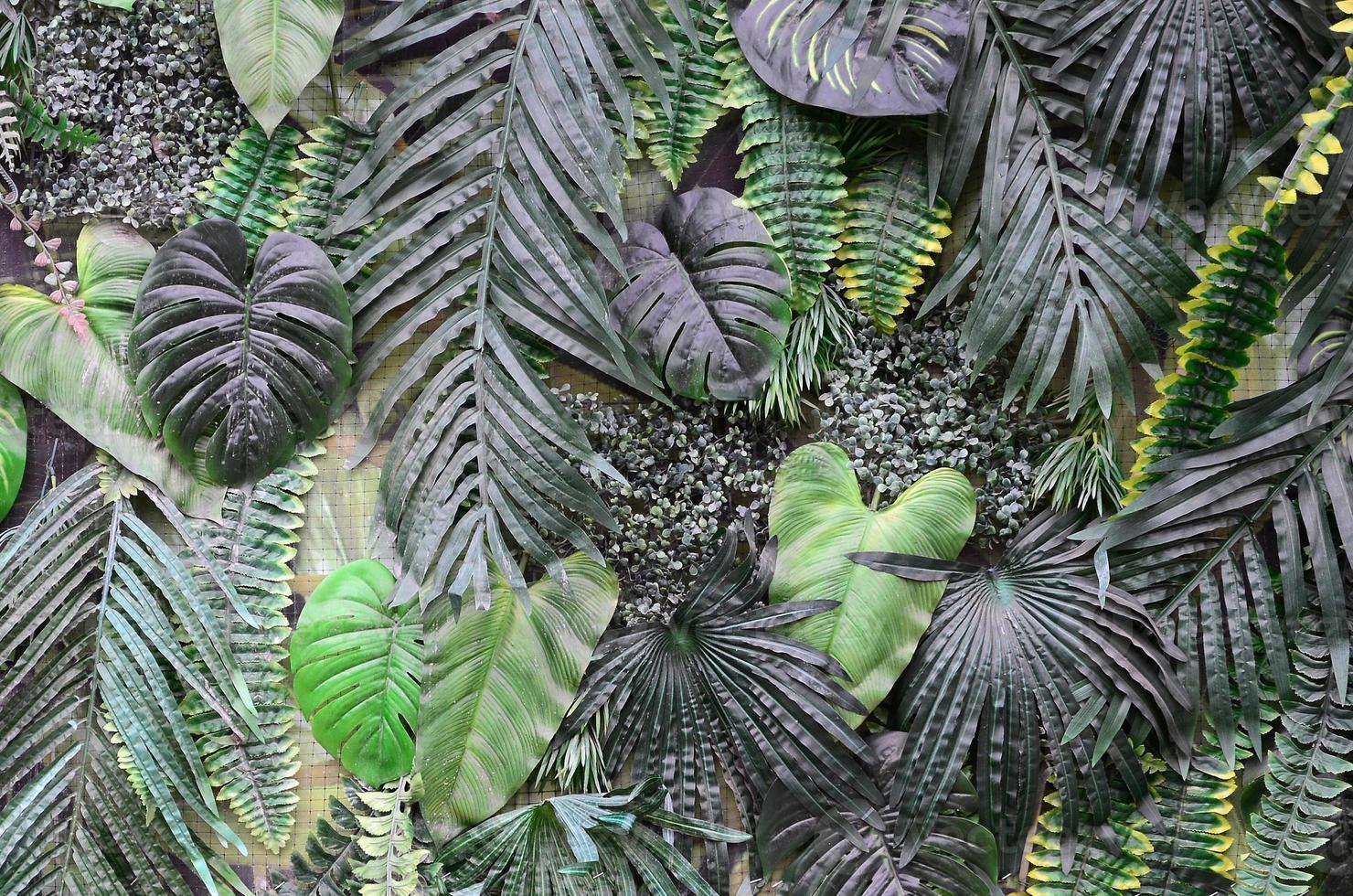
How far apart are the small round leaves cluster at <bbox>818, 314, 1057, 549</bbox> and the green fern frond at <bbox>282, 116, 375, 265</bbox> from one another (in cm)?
115

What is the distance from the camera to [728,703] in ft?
6.90

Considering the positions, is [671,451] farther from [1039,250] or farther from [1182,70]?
[1182,70]

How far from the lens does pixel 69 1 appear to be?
215 centimetres

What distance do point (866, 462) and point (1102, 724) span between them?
2.44 feet

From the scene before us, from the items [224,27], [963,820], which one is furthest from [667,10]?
[963,820]

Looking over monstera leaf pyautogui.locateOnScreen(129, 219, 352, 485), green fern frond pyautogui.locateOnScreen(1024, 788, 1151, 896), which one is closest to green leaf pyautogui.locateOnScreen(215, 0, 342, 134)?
monstera leaf pyautogui.locateOnScreen(129, 219, 352, 485)

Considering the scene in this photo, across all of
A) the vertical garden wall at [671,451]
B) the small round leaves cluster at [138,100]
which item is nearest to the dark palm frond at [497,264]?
the vertical garden wall at [671,451]

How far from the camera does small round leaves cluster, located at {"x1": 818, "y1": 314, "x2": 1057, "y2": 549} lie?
7.14ft

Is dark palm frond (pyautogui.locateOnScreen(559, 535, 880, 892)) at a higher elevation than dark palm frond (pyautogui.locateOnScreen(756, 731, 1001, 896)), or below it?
higher

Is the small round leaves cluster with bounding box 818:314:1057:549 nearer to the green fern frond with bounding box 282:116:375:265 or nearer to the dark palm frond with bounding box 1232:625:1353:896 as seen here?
the dark palm frond with bounding box 1232:625:1353:896

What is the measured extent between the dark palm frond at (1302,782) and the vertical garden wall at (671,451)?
0.04ft

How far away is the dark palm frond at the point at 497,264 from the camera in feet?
6.63

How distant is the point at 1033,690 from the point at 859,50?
55.7 inches

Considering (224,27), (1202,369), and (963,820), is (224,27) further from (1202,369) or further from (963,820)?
(963,820)
